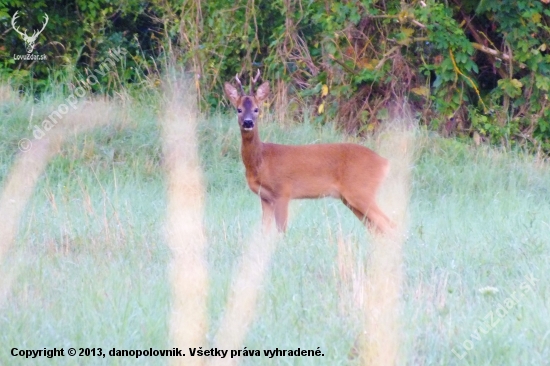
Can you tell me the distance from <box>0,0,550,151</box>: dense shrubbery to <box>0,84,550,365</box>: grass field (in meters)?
1.09

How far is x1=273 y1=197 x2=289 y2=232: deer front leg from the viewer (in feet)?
24.4

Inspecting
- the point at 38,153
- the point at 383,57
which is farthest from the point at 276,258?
the point at 383,57

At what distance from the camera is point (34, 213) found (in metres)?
7.50

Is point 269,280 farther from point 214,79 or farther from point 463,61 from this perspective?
point 214,79

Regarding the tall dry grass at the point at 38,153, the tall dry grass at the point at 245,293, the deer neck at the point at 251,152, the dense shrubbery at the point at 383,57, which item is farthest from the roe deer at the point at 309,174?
the dense shrubbery at the point at 383,57

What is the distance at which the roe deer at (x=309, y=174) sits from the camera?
763 cm

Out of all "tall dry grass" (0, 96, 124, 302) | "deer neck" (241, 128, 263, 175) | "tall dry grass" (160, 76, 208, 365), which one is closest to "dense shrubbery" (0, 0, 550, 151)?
"tall dry grass" (160, 76, 208, 365)

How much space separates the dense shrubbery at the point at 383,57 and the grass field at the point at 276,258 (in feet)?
3.58

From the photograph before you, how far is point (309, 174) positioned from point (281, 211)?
1.25ft

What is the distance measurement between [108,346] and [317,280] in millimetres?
1544

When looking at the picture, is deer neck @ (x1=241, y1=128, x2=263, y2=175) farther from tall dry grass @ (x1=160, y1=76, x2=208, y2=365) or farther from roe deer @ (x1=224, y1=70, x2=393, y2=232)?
tall dry grass @ (x1=160, y1=76, x2=208, y2=365)

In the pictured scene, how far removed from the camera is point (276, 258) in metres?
5.87

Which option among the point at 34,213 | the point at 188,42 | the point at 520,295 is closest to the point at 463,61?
the point at 188,42
